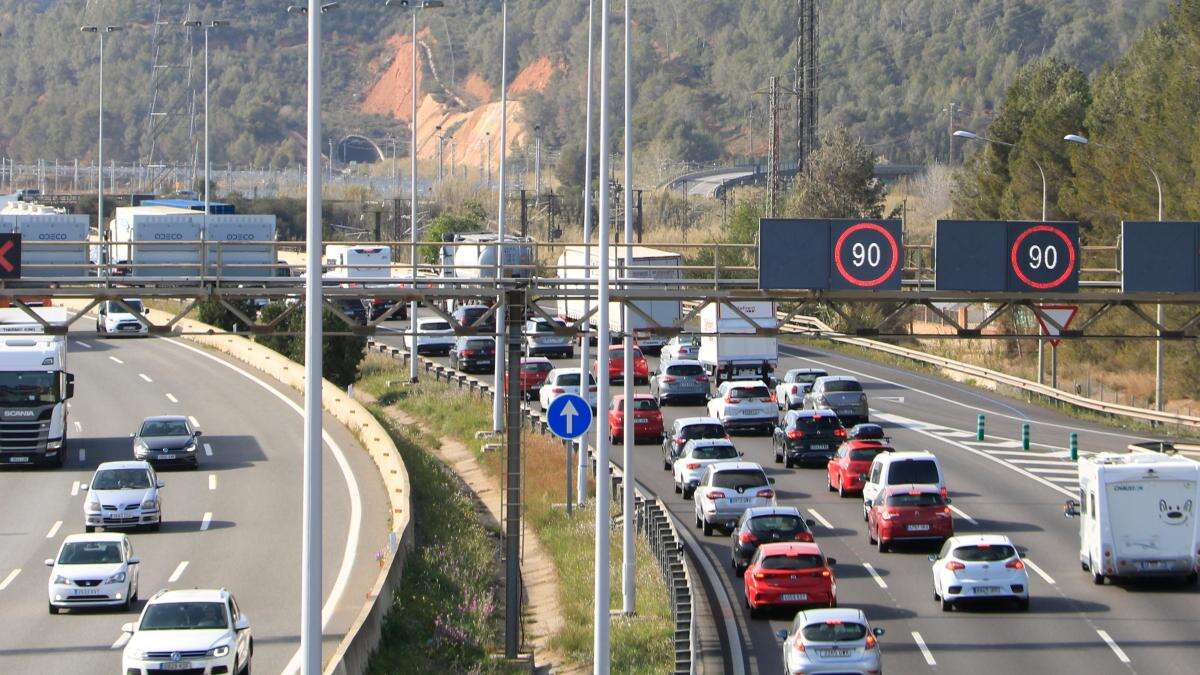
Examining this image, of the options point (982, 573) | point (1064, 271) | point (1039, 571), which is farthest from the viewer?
point (1039, 571)

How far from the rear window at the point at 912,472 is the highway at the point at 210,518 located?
33.8 feet

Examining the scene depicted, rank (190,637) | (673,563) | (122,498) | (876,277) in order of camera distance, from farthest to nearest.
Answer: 1. (122,498)
2. (673,563)
3. (876,277)
4. (190,637)

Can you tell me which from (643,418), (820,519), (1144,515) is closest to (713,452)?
(820,519)

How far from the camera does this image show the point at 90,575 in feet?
90.9

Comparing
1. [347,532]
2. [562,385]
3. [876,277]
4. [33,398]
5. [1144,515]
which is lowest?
[347,532]

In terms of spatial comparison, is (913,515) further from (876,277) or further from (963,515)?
(876,277)

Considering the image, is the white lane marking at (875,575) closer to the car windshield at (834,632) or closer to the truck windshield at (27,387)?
the car windshield at (834,632)

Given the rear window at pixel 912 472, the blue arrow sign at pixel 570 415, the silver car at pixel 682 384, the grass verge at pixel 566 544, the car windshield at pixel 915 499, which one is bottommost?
the grass verge at pixel 566 544

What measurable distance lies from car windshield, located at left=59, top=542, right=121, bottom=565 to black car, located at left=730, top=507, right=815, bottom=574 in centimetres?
1093

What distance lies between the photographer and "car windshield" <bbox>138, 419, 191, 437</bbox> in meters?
43.7

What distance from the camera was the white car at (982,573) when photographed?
28469 mm

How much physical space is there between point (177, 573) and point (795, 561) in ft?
37.1

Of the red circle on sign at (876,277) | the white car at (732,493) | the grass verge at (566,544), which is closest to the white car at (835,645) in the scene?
the grass verge at (566,544)

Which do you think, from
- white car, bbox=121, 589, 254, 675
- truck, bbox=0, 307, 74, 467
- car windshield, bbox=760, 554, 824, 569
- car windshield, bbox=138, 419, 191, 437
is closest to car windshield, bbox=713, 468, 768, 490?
car windshield, bbox=760, 554, 824, 569
